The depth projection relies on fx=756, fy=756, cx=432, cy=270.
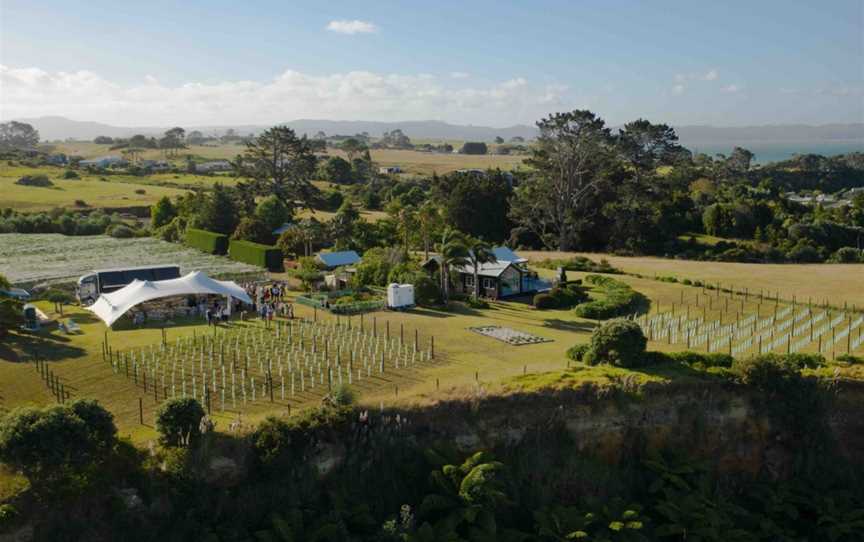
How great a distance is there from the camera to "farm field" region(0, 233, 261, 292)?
47562 mm

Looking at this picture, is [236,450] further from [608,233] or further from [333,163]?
[333,163]

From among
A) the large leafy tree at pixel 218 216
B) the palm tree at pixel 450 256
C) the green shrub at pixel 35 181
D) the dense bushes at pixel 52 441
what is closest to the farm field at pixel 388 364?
the dense bushes at pixel 52 441

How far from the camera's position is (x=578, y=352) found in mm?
28953

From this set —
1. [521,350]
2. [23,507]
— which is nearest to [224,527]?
[23,507]

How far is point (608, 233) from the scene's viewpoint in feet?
234

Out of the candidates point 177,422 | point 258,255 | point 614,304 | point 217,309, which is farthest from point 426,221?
point 177,422

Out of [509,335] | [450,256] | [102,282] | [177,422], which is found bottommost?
[509,335]

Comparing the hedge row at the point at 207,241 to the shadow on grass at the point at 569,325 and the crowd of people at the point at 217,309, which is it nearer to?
the crowd of people at the point at 217,309

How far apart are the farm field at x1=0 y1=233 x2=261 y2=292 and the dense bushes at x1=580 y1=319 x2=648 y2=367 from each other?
28.3 m

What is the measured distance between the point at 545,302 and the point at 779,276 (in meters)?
19.4

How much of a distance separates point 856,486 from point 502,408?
1260 cm

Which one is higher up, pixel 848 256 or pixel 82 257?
pixel 82 257

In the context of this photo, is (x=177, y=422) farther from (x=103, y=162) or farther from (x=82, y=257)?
(x=103, y=162)

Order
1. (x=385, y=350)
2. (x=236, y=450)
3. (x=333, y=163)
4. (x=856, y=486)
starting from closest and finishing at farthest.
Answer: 1. (x=236, y=450)
2. (x=856, y=486)
3. (x=385, y=350)
4. (x=333, y=163)
